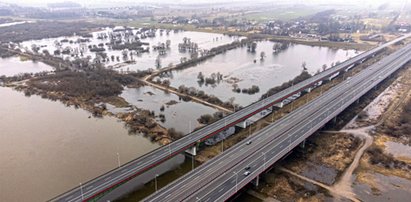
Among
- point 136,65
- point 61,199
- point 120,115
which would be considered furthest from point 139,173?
point 136,65

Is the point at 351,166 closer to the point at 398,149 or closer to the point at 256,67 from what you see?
the point at 398,149

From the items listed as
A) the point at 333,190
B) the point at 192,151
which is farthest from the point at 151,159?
the point at 333,190

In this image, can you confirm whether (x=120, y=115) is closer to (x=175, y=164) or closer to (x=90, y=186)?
(x=175, y=164)

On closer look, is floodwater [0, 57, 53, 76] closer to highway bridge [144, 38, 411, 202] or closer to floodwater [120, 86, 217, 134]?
floodwater [120, 86, 217, 134]

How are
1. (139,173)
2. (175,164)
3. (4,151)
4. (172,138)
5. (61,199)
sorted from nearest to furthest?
(61,199)
(139,173)
(175,164)
(4,151)
(172,138)

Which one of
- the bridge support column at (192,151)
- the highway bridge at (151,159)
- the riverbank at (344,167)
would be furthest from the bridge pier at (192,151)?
the riverbank at (344,167)

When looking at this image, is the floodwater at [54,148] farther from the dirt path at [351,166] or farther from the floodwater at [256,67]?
the dirt path at [351,166]
